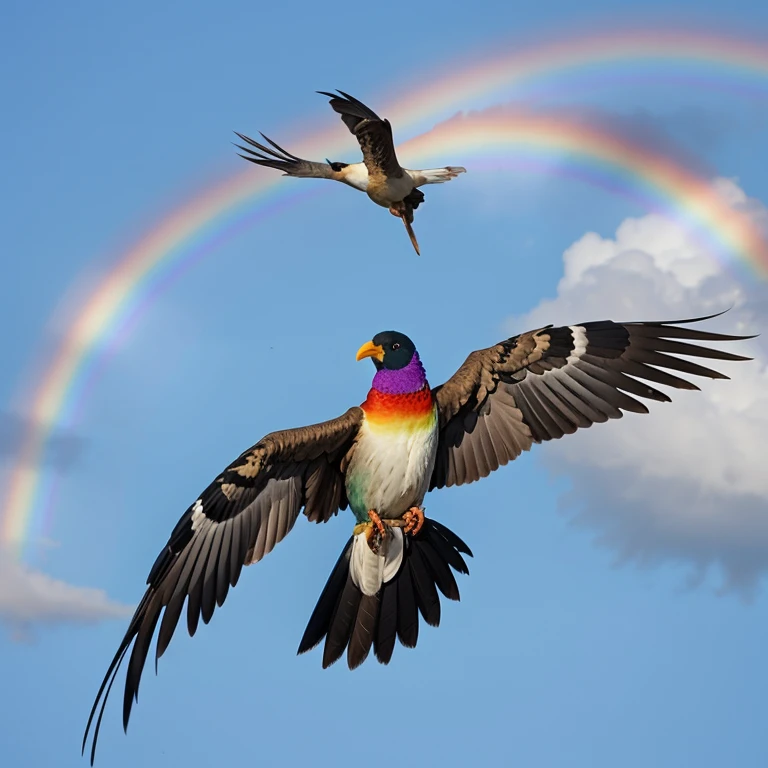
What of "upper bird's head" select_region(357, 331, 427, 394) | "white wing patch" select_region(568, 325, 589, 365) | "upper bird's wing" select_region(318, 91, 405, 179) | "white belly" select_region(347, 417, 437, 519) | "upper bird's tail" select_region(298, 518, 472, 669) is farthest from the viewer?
"upper bird's wing" select_region(318, 91, 405, 179)

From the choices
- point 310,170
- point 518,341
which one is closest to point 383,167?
point 310,170

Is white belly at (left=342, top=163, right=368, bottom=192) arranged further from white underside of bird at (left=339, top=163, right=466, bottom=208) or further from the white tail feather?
the white tail feather

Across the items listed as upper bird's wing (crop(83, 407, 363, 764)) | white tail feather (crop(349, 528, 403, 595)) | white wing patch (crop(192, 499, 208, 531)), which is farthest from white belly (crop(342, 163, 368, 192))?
white wing patch (crop(192, 499, 208, 531))

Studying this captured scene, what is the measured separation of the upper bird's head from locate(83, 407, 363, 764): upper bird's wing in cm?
48

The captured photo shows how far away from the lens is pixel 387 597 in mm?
11562

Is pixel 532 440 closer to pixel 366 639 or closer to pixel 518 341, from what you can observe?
pixel 518 341

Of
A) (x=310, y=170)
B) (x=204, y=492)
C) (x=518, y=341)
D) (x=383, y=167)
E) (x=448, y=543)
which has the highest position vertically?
(x=310, y=170)

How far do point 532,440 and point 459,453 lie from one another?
0.82 metres

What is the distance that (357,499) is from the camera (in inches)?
444

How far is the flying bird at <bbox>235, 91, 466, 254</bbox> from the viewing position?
13.0 metres

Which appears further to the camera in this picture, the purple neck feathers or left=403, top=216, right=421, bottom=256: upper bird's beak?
left=403, top=216, right=421, bottom=256: upper bird's beak

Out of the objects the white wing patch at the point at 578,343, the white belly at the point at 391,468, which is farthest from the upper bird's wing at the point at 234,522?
the white wing patch at the point at 578,343

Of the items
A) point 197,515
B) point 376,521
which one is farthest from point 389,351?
point 197,515

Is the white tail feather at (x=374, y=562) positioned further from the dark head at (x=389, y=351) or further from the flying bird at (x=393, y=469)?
the dark head at (x=389, y=351)
